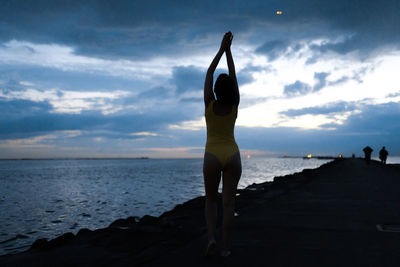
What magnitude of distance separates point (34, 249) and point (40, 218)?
8471 millimetres

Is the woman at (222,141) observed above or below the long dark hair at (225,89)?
below

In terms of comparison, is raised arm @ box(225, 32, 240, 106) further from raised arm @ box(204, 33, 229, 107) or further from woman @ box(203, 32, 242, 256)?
raised arm @ box(204, 33, 229, 107)

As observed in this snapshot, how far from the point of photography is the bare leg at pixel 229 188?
12.3 ft

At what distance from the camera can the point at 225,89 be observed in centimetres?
376

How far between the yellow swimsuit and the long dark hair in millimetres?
98

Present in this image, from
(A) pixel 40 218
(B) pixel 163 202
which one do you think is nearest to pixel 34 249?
(A) pixel 40 218

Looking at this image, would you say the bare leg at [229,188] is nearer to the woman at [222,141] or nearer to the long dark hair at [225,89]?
the woman at [222,141]

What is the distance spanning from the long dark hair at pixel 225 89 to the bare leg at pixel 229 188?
0.61m

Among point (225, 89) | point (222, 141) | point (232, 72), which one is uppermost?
point (232, 72)

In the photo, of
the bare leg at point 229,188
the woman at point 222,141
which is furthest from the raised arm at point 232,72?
the bare leg at point 229,188

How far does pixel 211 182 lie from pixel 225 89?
104 centimetres

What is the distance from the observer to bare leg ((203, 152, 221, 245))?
371 cm

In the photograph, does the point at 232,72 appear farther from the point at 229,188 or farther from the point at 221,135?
the point at 229,188

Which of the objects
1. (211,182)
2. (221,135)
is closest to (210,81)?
(221,135)
